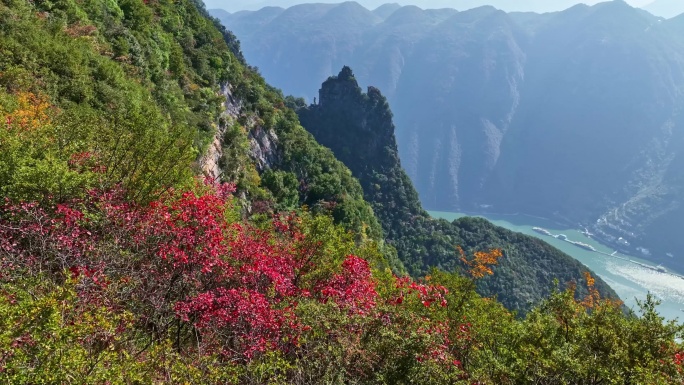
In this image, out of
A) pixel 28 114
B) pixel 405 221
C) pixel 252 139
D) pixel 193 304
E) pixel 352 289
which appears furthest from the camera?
pixel 405 221

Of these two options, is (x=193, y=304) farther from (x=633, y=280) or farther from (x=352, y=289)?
(x=633, y=280)

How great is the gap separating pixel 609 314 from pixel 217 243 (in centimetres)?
995

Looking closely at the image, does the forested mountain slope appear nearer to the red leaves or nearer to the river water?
the red leaves

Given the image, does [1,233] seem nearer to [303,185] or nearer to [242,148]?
[242,148]

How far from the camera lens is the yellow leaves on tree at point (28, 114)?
12.5m

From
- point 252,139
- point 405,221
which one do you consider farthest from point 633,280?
point 252,139

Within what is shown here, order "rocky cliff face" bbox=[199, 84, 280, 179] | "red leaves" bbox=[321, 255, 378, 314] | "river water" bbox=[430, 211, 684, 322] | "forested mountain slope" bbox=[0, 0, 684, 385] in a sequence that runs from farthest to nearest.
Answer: "river water" bbox=[430, 211, 684, 322], "rocky cliff face" bbox=[199, 84, 280, 179], "red leaves" bbox=[321, 255, 378, 314], "forested mountain slope" bbox=[0, 0, 684, 385]

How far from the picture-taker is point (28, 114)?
14234mm

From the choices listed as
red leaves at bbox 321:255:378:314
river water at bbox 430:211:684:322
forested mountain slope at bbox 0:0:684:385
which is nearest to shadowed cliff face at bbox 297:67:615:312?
river water at bbox 430:211:684:322

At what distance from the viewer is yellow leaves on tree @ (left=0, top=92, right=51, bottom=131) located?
12.5 m

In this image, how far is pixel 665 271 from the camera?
6024 inches

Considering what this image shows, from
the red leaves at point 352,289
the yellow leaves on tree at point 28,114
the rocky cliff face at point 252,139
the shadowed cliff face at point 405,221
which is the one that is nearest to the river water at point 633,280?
the shadowed cliff face at point 405,221

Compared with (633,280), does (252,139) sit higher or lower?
lower

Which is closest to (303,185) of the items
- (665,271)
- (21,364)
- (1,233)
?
(1,233)
